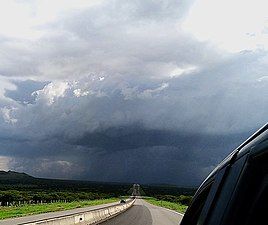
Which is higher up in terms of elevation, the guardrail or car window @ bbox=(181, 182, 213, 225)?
the guardrail

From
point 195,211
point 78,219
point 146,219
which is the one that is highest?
point 146,219

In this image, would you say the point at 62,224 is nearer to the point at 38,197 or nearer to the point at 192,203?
the point at 192,203

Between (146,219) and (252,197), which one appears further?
(146,219)

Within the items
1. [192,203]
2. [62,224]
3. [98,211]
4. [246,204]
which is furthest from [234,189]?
[98,211]

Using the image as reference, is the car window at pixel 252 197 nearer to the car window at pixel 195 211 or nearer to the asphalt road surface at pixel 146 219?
the car window at pixel 195 211

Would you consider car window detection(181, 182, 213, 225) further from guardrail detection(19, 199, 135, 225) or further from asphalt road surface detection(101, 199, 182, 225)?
asphalt road surface detection(101, 199, 182, 225)

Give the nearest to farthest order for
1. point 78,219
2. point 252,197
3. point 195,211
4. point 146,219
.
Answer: point 252,197 → point 195,211 → point 78,219 → point 146,219

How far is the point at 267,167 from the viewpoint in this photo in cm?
196

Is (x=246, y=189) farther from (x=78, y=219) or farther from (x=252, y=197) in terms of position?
(x=78, y=219)

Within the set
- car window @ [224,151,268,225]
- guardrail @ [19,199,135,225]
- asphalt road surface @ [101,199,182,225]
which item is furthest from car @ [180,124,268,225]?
asphalt road surface @ [101,199,182,225]

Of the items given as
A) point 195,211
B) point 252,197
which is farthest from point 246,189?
point 195,211

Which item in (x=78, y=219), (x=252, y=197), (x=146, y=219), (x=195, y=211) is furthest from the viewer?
(x=146, y=219)

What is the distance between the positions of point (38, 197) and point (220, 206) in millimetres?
112410

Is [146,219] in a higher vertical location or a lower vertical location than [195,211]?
higher
